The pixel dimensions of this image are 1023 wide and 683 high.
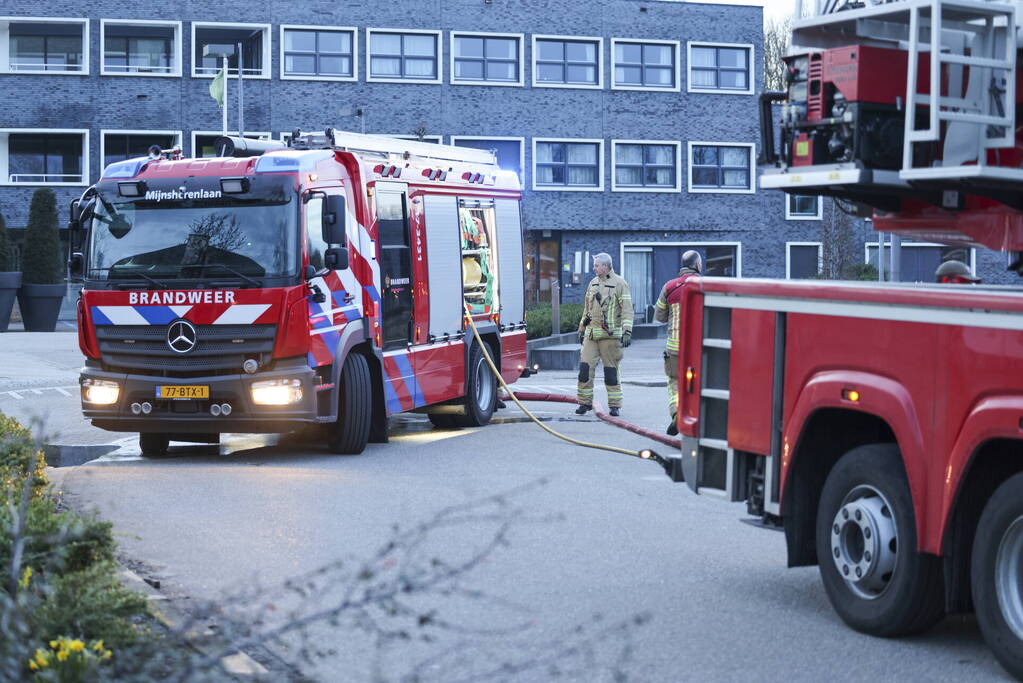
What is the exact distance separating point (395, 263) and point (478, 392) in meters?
2.78

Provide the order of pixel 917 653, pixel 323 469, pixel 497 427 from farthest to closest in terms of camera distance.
→ pixel 497 427 → pixel 323 469 → pixel 917 653

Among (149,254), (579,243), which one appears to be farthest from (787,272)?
(149,254)

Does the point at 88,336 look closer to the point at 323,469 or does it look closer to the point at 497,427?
the point at 323,469

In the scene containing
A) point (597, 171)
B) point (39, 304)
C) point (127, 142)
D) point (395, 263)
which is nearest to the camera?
point (395, 263)

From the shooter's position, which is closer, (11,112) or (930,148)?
(930,148)

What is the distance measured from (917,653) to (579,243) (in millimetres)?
53372

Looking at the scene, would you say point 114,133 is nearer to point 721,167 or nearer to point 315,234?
point 721,167

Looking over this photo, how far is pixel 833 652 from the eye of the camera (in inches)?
266

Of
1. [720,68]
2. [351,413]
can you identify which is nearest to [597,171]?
[720,68]

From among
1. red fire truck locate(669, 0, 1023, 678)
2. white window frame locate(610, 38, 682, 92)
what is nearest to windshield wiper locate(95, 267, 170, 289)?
red fire truck locate(669, 0, 1023, 678)

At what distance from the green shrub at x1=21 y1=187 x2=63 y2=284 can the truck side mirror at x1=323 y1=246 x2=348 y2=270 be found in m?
26.9

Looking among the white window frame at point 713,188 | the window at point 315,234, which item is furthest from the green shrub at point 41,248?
the white window frame at point 713,188

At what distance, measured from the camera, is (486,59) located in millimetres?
58219

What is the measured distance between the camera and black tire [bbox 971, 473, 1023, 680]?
611 centimetres
